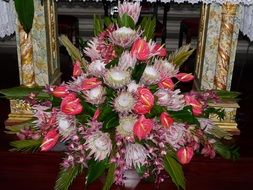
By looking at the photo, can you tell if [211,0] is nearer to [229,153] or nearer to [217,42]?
[217,42]

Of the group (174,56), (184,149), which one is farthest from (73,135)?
(174,56)

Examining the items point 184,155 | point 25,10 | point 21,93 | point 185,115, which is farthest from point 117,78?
point 25,10

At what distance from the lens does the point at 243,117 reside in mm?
4348

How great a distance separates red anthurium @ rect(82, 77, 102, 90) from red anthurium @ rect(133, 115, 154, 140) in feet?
0.72

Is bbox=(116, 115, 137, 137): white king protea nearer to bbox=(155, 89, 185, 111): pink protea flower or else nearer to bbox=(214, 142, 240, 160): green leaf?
bbox=(155, 89, 185, 111): pink protea flower

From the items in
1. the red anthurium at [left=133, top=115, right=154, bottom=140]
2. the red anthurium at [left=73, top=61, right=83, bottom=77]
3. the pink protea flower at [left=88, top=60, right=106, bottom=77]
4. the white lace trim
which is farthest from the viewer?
the white lace trim

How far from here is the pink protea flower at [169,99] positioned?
1667mm

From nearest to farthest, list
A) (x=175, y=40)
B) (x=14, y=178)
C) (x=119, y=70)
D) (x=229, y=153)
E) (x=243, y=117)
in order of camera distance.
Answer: (x=119, y=70)
(x=229, y=153)
(x=14, y=178)
(x=243, y=117)
(x=175, y=40)

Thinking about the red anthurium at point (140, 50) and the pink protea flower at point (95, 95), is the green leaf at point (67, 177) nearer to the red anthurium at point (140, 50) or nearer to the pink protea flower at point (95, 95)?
the pink protea flower at point (95, 95)

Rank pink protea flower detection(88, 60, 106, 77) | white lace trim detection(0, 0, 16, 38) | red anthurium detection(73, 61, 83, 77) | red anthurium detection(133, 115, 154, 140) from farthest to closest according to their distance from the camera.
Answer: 1. white lace trim detection(0, 0, 16, 38)
2. red anthurium detection(73, 61, 83, 77)
3. pink protea flower detection(88, 60, 106, 77)
4. red anthurium detection(133, 115, 154, 140)

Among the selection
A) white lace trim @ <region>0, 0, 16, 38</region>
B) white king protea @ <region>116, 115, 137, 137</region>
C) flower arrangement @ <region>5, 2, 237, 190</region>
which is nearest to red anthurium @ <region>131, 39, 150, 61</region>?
flower arrangement @ <region>5, 2, 237, 190</region>

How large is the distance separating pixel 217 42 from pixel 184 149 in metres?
2.11

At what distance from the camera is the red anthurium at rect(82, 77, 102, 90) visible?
1.63 m

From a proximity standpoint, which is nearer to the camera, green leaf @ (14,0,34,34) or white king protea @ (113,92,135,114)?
white king protea @ (113,92,135,114)
